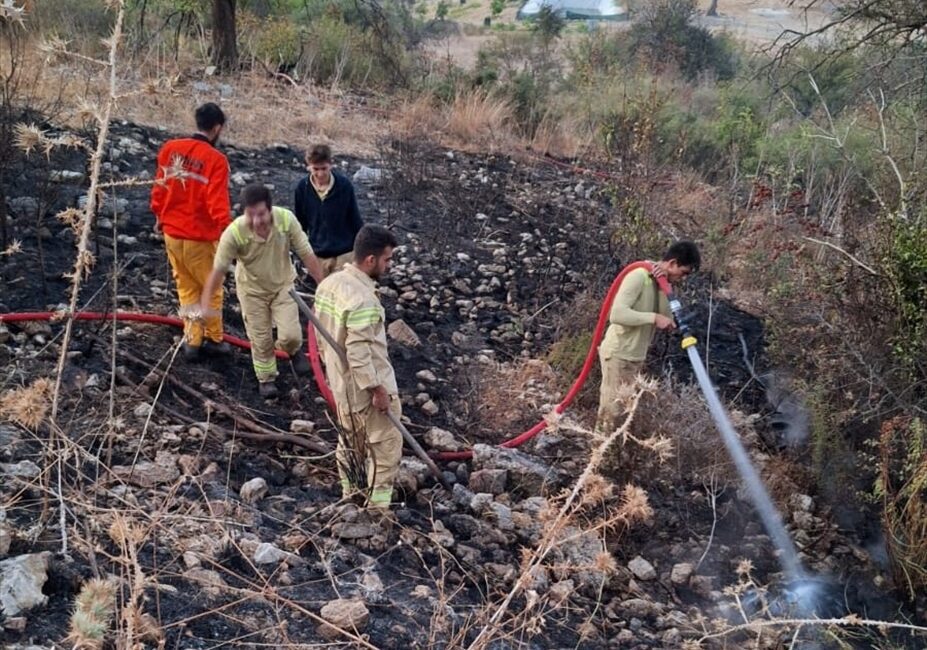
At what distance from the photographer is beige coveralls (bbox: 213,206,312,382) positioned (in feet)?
15.9

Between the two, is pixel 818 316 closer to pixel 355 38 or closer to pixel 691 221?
pixel 691 221

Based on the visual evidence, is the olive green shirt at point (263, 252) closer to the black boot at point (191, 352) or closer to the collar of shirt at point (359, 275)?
the black boot at point (191, 352)

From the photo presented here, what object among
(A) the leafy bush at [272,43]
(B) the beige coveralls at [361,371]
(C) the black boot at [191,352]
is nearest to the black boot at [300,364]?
(C) the black boot at [191,352]

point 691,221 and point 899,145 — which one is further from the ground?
point 899,145

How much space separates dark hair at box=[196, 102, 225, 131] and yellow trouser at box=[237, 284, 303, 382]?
2.99 ft

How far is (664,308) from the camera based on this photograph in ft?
16.2

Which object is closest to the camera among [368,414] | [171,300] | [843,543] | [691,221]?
[368,414]

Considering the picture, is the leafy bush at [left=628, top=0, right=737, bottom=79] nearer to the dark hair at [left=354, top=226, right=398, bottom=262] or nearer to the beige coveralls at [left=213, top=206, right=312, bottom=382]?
the beige coveralls at [left=213, top=206, right=312, bottom=382]

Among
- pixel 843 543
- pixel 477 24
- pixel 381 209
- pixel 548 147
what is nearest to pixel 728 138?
pixel 548 147

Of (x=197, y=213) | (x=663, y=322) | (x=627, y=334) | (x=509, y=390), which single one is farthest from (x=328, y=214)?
(x=663, y=322)

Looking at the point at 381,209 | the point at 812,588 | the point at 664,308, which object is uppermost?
the point at 664,308

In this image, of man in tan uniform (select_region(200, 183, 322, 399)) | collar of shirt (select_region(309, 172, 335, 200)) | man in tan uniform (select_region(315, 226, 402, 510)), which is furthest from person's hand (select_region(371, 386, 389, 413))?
Result: collar of shirt (select_region(309, 172, 335, 200))

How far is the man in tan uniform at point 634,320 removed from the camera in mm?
4688

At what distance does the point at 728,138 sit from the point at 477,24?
29104 millimetres
